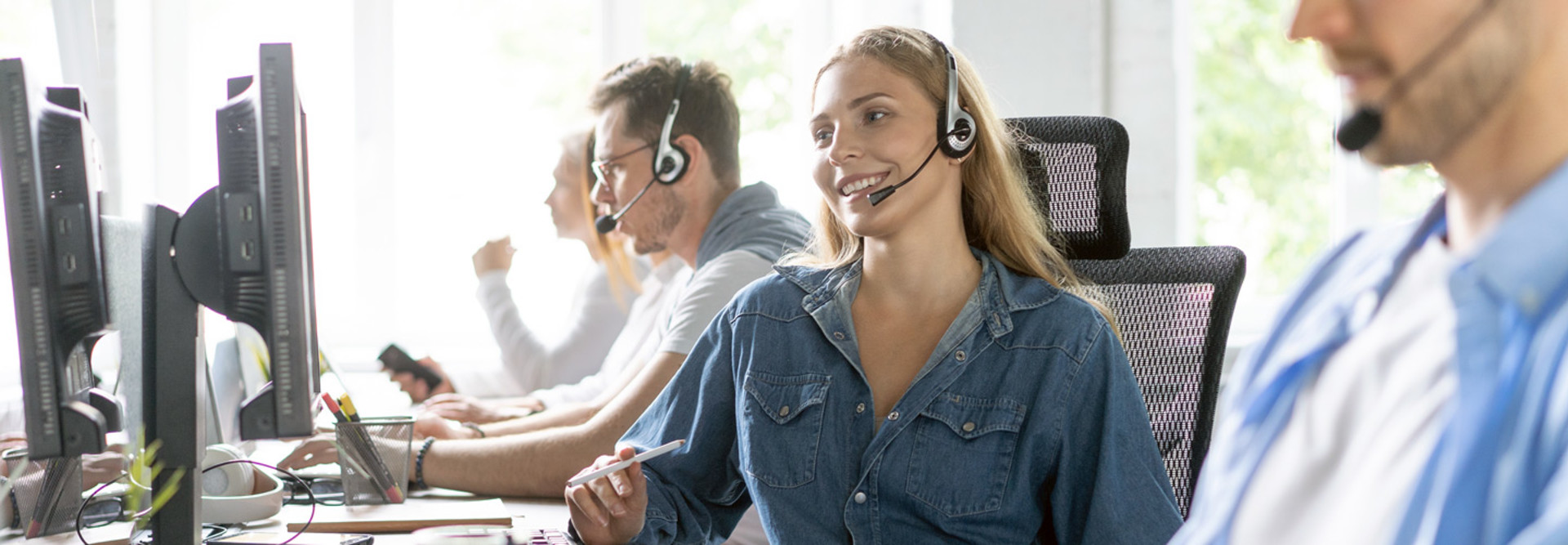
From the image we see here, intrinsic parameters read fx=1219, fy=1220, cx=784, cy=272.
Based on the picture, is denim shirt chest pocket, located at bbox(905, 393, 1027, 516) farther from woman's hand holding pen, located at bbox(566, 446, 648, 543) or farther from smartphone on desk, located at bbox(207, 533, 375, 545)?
smartphone on desk, located at bbox(207, 533, 375, 545)

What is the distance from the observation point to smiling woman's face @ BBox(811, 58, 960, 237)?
4.70ft

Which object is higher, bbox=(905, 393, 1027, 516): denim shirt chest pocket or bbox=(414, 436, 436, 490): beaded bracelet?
bbox=(905, 393, 1027, 516): denim shirt chest pocket

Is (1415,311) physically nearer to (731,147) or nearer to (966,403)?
(966,403)

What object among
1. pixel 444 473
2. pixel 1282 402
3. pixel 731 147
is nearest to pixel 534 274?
pixel 731 147

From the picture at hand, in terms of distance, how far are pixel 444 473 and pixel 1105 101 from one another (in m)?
2.29

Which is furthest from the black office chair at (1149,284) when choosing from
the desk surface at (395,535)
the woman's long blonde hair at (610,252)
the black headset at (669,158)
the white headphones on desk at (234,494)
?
the woman's long blonde hair at (610,252)

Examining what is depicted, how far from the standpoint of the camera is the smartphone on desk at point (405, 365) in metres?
2.76

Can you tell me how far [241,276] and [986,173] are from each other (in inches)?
33.1

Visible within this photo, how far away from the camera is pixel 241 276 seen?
40.7 inches

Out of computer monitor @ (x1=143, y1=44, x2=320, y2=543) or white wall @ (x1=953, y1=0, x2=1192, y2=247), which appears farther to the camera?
white wall @ (x1=953, y1=0, x2=1192, y2=247)

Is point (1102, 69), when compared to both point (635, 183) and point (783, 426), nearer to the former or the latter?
point (635, 183)

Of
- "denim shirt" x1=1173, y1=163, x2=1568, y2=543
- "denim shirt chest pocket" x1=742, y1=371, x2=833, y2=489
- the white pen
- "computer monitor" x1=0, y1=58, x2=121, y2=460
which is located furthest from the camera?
"denim shirt chest pocket" x1=742, y1=371, x2=833, y2=489

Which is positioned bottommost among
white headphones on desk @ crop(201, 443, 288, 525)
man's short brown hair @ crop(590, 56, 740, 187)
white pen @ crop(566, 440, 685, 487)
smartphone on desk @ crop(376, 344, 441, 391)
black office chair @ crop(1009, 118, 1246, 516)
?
smartphone on desk @ crop(376, 344, 441, 391)

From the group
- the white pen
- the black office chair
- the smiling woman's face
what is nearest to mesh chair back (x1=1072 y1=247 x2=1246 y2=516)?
the black office chair
